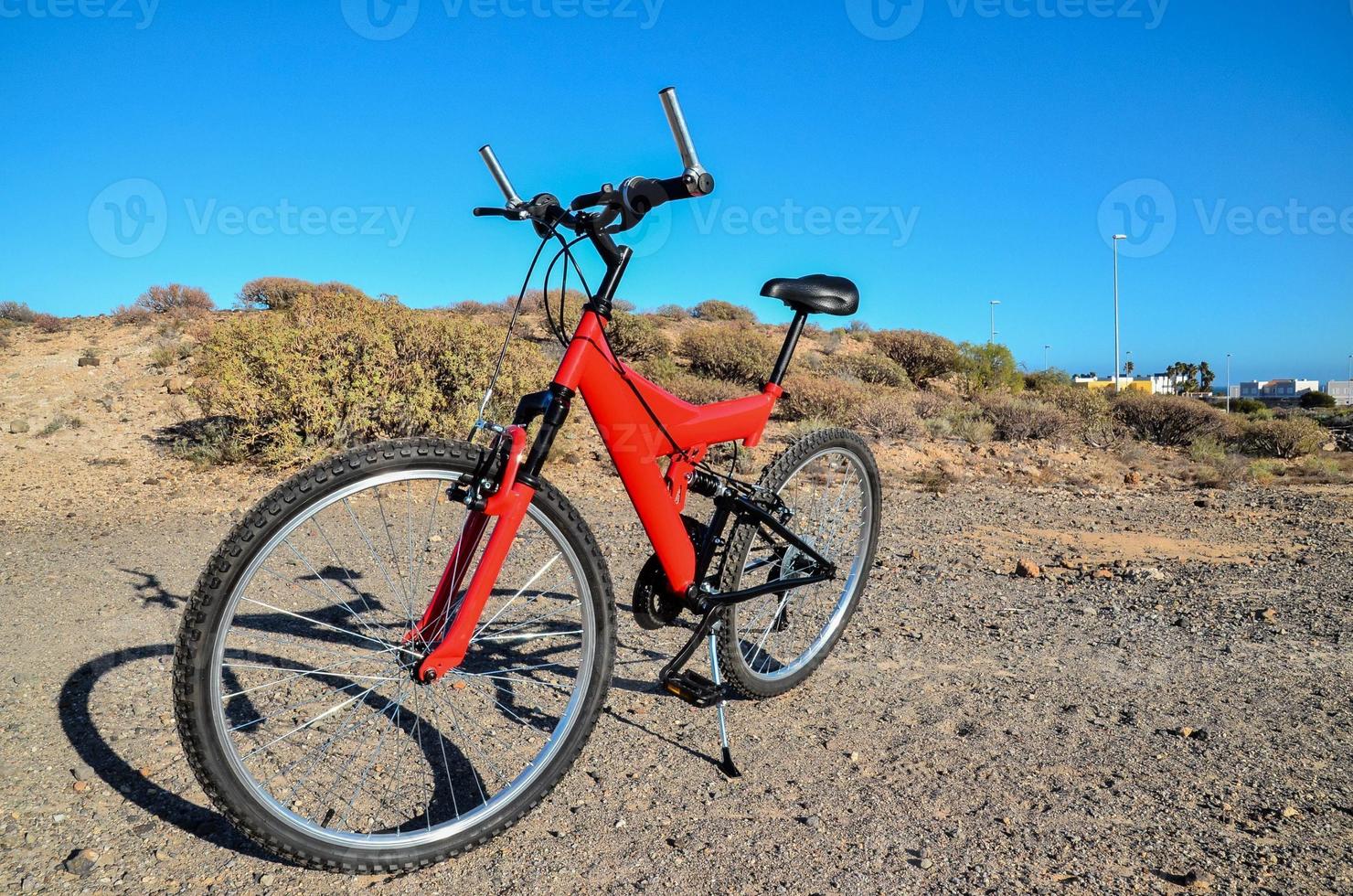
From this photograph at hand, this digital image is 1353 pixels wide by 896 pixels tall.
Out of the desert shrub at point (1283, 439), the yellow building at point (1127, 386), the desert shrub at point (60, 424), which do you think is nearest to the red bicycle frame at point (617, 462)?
the desert shrub at point (60, 424)

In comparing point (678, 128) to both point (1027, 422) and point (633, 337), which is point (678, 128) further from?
point (633, 337)

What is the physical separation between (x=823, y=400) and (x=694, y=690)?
11.6 m

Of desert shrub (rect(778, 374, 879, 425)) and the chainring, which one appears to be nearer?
the chainring

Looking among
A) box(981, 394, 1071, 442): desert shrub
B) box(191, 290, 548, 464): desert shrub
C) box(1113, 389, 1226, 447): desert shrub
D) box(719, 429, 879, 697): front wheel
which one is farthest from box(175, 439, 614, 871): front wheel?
box(1113, 389, 1226, 447): desert shrub

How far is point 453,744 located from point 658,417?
1334mm

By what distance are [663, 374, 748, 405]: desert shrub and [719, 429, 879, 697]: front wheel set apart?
9.64 meters

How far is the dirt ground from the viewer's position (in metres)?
2.12

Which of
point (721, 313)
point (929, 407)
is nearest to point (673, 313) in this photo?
point (721, 313)

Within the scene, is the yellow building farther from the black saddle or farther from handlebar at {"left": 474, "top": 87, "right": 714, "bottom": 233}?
handlebar at {"left": 474, "top": 87, "right": 714, "bottom": 233}

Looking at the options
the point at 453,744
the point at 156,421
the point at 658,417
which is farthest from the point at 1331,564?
the point at 156,421

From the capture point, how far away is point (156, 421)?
10742 mm

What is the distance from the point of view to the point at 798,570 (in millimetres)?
3361

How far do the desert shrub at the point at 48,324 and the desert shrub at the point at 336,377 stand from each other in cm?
1615

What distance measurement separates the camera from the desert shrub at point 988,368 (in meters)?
21.2
